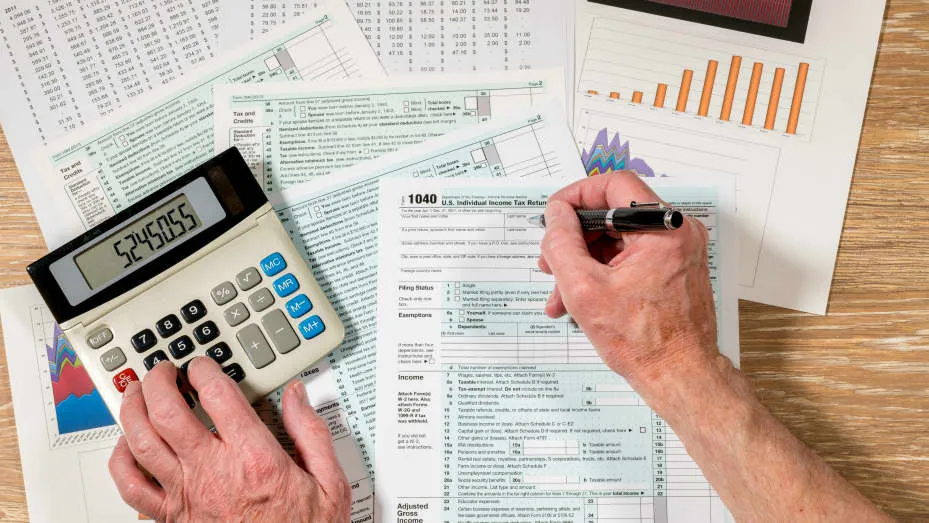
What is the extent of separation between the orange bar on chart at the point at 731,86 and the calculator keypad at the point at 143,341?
61 centimetres

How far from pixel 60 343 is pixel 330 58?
409mm

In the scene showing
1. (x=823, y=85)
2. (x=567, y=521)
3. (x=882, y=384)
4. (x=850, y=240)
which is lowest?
(x=567, y=521)

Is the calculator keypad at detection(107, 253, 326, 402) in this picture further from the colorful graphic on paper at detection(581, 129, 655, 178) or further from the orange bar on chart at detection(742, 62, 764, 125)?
the orange bar on chart at detection(742, 62, 764, 125)

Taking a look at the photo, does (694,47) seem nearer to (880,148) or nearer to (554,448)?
(880,148)

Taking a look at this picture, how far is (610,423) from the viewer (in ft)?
2.27

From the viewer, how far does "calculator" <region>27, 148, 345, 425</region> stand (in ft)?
2.12

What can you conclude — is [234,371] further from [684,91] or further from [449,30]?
[684,91]

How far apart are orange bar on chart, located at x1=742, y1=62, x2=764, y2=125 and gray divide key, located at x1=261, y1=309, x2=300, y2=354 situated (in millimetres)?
510

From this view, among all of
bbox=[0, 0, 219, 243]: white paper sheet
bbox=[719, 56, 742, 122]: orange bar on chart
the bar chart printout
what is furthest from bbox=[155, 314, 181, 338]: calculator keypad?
bbox=[719, 56, 742, 122]: orange bar on chart

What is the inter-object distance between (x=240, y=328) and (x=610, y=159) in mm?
406

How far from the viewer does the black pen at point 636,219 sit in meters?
0.54

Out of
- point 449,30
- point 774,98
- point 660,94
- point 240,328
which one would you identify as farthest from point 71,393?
point 774,98

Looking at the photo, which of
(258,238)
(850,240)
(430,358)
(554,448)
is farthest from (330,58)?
(850,240)

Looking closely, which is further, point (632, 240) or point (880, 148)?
point (880, 148)
